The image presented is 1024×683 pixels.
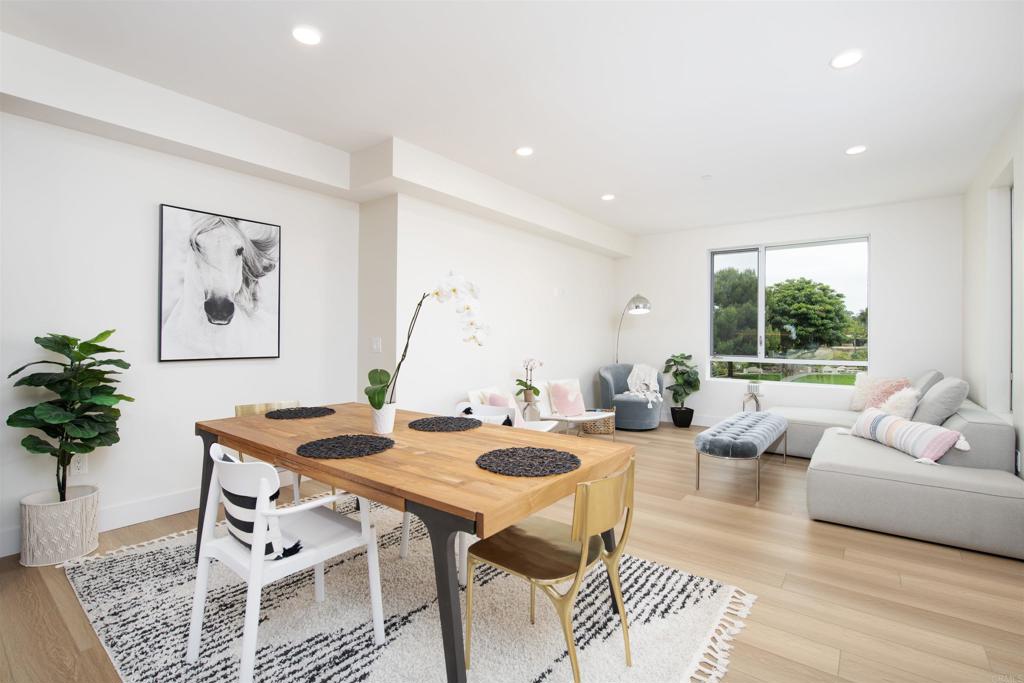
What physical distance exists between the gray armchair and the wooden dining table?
3.92 metres

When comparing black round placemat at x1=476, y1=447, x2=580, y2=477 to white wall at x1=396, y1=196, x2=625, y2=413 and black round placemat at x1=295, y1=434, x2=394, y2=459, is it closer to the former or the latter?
black round placemat at x1=295, y1=434, x2=394, y2=459

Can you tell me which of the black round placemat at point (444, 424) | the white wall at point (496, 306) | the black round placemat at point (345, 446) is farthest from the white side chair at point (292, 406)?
the white wall at point (496, 306)

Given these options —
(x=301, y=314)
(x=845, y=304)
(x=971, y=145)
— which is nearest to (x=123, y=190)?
(x=301, y=314)

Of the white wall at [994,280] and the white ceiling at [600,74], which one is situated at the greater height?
the white ceiling at [600,74]

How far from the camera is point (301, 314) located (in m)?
3.90

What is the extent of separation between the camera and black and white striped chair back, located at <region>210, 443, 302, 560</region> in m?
1.58

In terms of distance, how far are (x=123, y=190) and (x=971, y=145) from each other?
228 inches

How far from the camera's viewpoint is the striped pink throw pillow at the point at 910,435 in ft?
10.3

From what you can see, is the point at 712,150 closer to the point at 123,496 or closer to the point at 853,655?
the point at 853,655

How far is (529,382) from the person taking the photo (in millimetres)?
5152

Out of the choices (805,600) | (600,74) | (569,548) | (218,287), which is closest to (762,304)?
(600,74)

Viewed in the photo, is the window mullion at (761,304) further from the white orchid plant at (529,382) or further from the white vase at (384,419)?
the white vase at (384,419)

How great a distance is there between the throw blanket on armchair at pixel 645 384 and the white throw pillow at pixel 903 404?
7.79 ft

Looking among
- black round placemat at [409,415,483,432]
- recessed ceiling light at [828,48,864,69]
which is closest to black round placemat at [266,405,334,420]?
black round placemat at [409,415,483,432]
